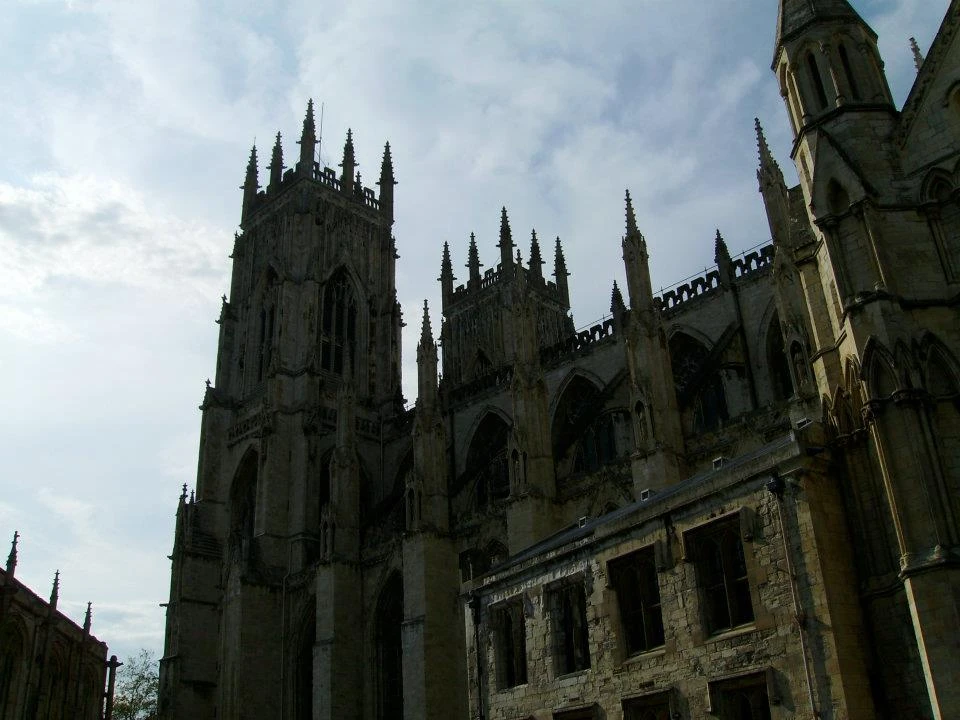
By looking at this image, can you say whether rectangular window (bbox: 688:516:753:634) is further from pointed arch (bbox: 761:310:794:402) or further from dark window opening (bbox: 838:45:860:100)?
pointed arch (bbox: 761:310:794:402)

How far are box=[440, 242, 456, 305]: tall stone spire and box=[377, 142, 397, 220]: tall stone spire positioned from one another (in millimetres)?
8611

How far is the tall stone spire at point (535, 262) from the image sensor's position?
5900 cm

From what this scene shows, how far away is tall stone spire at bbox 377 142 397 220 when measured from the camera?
54344 mm

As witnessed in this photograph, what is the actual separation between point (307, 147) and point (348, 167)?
2.74 metres

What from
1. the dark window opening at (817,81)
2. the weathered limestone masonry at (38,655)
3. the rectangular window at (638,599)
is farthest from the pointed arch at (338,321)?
the dark window opening at (817,81)

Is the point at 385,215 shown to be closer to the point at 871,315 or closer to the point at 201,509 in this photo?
the point at 201,509

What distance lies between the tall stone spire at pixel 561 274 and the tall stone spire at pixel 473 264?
4791 millimetres

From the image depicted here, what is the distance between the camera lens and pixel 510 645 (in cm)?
1809

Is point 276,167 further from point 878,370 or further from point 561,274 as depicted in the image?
A: point 878,370

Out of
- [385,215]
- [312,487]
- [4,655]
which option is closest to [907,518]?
[4,655]

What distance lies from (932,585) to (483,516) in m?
23.2

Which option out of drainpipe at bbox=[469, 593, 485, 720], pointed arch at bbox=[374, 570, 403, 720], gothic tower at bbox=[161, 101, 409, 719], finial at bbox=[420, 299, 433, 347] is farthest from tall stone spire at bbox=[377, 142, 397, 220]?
drainpipe at bbox=[469, 593, 485, 720]

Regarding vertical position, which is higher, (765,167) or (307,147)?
(307,147)

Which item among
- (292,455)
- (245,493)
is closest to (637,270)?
(292,455)
